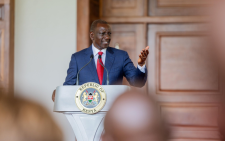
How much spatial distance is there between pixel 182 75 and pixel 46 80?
148 centimetres

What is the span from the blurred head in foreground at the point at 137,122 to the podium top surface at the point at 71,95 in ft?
3.07

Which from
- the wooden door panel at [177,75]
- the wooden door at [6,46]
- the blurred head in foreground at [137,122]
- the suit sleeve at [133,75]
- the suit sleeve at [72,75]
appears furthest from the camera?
the wooden door panel at [177,75]

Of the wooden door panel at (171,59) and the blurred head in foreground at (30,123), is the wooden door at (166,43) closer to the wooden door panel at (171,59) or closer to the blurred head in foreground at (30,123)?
the wooden door panel at (171,59)

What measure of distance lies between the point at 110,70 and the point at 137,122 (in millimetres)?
1281

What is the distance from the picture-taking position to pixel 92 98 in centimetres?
143

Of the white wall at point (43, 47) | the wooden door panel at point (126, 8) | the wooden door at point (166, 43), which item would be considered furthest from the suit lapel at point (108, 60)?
the wooden door panel at point (126, 8)

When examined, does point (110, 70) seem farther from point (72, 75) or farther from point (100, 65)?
point (72, 75)

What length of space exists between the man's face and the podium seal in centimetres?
46

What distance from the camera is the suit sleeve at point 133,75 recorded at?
1.69 meters

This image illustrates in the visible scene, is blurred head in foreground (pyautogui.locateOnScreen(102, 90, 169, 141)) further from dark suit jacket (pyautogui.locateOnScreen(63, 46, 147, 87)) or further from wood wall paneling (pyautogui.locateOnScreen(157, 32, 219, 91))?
wood wall paneling (pyautogui.locateOnScreen(157, 32, 219, 91))

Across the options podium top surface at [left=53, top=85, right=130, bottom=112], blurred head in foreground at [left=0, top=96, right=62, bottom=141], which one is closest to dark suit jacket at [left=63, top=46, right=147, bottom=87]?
podium top surface at [left=53, top=85, right=130, bottom=112]

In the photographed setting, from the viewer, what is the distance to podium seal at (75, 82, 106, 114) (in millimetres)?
1426

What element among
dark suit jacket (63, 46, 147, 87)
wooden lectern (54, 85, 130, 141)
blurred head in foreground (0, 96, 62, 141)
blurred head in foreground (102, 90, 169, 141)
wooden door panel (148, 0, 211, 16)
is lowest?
blurred head in foreground (0, 96, 62, 141)

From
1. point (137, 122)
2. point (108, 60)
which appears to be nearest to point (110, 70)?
point (108, 60)
